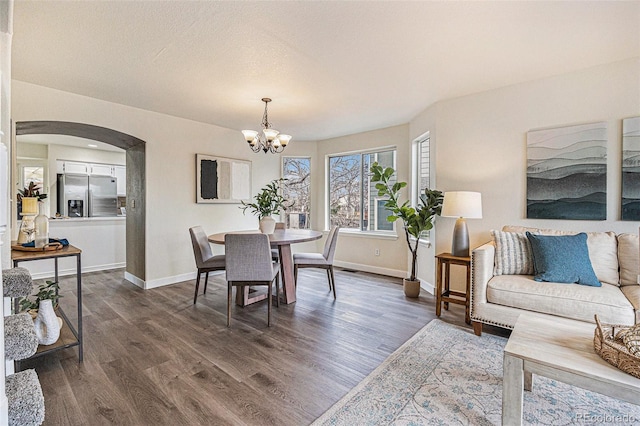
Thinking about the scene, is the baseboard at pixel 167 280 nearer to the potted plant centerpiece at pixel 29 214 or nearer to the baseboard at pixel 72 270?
the baseboard at pixel 72 270

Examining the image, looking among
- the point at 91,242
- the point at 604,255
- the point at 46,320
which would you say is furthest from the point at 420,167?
the point at 91,242

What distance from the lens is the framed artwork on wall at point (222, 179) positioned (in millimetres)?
4645

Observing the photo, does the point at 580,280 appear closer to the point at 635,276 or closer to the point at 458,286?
the point at 635,276

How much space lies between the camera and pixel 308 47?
238cm

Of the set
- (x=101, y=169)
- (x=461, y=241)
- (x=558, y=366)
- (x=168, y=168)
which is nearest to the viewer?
(x=558, y=366)

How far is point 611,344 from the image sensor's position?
1.36 meters

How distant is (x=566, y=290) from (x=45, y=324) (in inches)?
147

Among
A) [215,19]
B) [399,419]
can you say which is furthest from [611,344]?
[215,19]

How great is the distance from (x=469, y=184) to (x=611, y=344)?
7.68 ft

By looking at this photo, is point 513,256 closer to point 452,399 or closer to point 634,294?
point 634,294

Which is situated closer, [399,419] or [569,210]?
[399,419]

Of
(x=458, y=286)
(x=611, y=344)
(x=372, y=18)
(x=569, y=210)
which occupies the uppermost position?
(x=372, y=18)

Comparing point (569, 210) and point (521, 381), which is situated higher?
point (569, 210)

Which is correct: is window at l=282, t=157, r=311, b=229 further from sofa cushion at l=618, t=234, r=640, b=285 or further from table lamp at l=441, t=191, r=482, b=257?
sofa cushion at l=618, t=234, r=640, b=285
